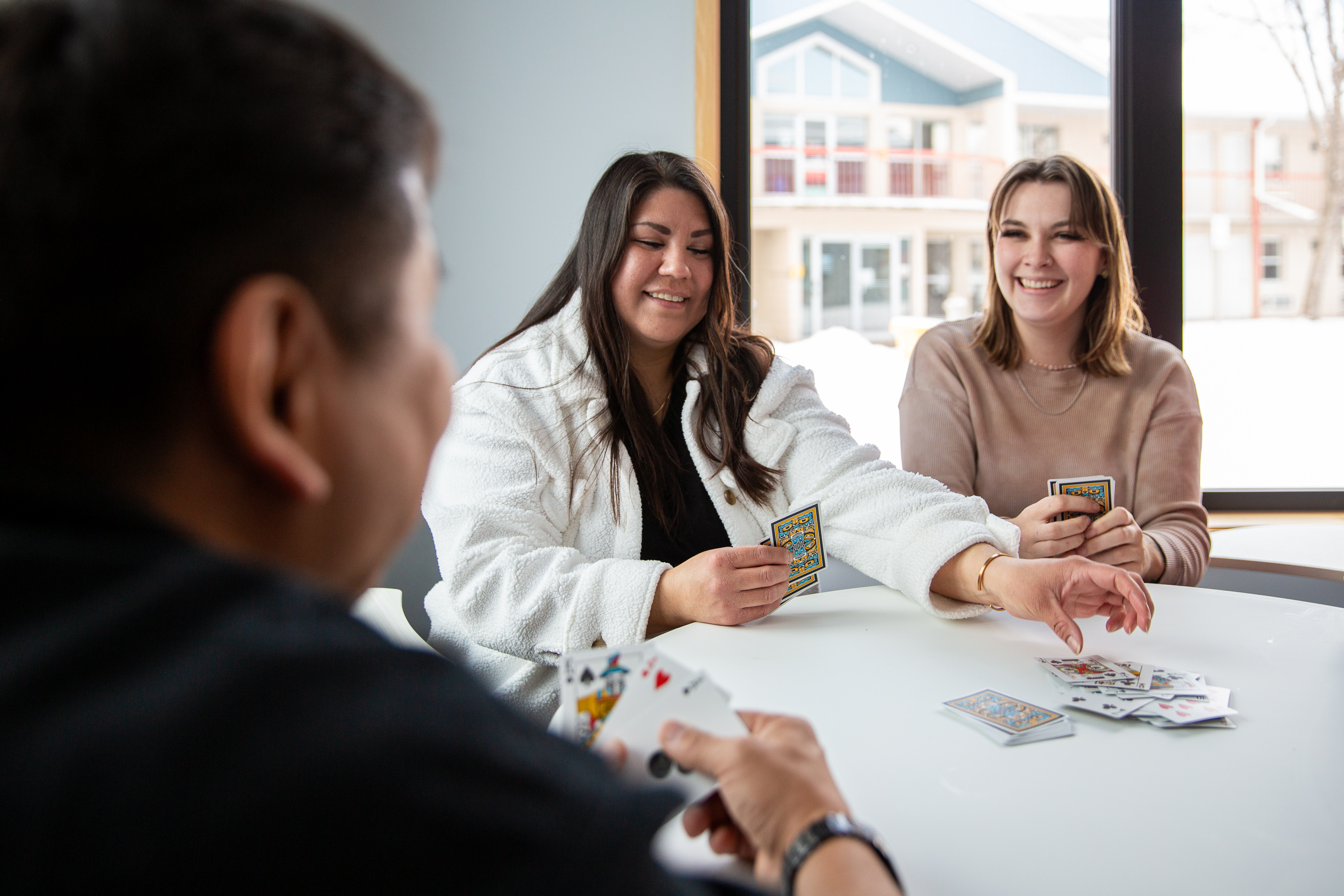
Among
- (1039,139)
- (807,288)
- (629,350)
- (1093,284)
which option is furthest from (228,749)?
(1039,139)

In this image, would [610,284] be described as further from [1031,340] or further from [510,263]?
[1031,340]

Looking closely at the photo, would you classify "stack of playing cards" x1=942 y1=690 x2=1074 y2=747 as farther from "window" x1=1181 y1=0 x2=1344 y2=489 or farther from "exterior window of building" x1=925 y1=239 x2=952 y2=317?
"window" x1=1181 y1=0 x2=1344 y2=489

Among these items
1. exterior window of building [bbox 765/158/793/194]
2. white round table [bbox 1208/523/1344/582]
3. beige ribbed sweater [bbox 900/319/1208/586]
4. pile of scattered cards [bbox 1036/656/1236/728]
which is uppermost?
exterior window of building [bbox 765/158/793/194]

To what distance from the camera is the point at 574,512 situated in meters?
1.89

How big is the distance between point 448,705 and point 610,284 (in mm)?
1762

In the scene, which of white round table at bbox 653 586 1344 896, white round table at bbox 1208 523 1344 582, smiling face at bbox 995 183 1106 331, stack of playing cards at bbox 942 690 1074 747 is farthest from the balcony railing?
stack of playing cards at bbox 942 690 1074 747

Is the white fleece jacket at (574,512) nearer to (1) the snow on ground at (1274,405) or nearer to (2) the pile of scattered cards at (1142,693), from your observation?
(2) the pile of scattered cards at (1142,693)

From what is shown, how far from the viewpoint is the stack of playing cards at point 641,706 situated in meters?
0.79

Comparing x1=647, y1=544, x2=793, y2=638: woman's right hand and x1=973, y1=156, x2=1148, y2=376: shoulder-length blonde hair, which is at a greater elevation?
x1=973, y1=156, x2=1148, y2=376: shoulder-length blonde hair

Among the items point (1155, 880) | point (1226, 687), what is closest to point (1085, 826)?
point (1155, 880)

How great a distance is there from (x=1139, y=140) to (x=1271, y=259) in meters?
0.69

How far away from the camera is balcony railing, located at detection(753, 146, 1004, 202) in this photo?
3.23 metres

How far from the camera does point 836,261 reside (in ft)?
10.7

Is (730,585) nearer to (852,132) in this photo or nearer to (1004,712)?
(1004,712)
